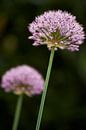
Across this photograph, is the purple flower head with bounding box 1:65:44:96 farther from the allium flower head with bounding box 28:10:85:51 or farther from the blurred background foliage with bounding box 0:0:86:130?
the blurred background foliage with bounding box 0:0:86:130

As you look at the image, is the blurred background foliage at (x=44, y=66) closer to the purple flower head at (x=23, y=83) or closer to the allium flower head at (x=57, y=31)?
the purple flower head at (x=23, y=83)

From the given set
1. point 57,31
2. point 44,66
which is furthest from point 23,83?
point 44,66

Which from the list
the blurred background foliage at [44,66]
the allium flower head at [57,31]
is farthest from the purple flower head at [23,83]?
the blurred background foliage at [44,66]

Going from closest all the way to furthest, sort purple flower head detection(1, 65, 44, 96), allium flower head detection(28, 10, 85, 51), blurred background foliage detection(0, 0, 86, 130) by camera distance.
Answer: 1. allium flower head detection(28, 10, 85, 51)
2. purple flower head detection(1, 65, 44, 96)
3. blurred background foliage detection(0, 0, 86, 130)

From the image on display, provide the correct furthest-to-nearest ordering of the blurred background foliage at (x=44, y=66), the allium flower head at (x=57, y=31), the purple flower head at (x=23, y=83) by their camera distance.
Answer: the blurred background foliage at (x=44, y=66), the purple flower head at (x=23, y=83), the allium flower head at (x=57, y=31)

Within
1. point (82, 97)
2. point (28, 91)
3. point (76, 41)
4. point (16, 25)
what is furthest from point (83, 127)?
point (76, 41)

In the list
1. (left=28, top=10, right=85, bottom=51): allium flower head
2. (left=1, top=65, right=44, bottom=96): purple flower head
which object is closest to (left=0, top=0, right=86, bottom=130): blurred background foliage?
(left=1, top=65, right=44, bottom=96): purple flower head

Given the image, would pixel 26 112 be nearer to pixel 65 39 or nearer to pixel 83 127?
pixel 83 127
